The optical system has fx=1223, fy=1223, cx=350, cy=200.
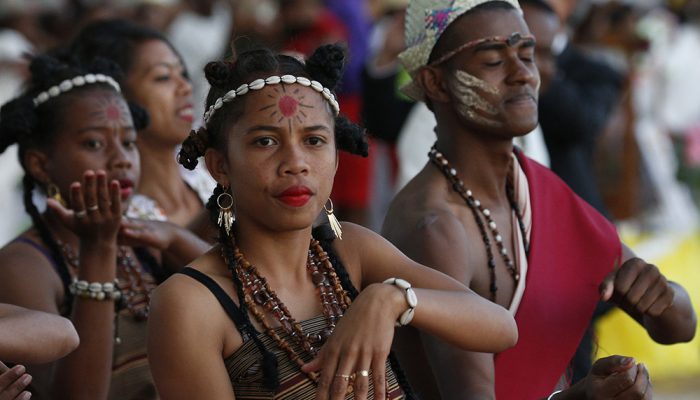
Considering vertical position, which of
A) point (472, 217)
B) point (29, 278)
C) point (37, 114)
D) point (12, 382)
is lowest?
point (472, 217)

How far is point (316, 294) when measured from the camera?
326 cm

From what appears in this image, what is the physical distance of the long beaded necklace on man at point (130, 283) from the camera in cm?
396

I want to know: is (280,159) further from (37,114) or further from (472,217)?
(37,114)

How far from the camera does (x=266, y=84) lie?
318 cm

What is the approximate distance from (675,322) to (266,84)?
1633 mm

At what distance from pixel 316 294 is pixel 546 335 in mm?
917

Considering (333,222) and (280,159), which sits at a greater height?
(280,159)

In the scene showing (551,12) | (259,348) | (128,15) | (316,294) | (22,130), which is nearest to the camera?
(259,348)

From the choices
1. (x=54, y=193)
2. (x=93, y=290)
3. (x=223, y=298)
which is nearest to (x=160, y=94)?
(x=54, y=193)

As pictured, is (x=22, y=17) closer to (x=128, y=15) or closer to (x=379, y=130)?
(x=128, y=15)

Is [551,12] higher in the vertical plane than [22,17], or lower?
lower

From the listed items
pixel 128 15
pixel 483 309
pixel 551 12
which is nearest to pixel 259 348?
pixel 483 309

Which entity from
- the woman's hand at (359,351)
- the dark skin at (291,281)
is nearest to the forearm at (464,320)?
the dark skin at (291,281)

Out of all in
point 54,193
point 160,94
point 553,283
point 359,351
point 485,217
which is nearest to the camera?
point 359,351
